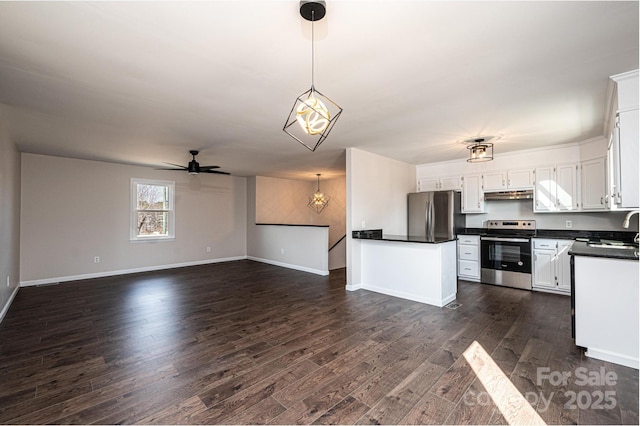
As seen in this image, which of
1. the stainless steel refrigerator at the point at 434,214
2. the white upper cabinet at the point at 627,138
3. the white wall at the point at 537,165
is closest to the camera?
the white upper cabinet at the point at 627,138

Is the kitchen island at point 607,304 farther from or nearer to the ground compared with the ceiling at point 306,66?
nearer to the ground

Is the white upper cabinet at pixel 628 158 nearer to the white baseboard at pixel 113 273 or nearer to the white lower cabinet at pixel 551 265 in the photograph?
the white lower cabinet at pixel 551 265

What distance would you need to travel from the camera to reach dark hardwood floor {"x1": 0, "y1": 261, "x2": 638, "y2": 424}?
1.85 m

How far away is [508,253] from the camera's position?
4.96 meters

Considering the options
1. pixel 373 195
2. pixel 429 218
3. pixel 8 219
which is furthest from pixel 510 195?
pixel 8 219

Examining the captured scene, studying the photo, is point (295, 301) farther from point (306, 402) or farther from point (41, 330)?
point (41, 330)

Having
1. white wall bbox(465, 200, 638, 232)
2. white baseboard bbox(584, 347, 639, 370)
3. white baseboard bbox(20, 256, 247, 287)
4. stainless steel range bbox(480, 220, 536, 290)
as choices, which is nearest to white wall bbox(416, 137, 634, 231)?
white wall bbox(465, 200, 638, 232)

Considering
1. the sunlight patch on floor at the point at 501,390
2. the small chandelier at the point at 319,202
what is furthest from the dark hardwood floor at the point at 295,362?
the small chandelier at the point at 319,202

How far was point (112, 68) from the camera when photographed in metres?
2.22

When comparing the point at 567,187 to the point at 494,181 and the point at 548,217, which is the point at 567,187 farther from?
the point at 494,181

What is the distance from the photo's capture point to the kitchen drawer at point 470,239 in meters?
5.35

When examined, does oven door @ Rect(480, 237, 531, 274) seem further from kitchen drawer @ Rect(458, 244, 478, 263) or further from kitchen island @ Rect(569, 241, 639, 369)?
kitchen island @ Rect(569, 241, 639, 369)

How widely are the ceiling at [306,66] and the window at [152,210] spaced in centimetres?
251

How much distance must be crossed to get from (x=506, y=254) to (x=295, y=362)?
14.2 ft
